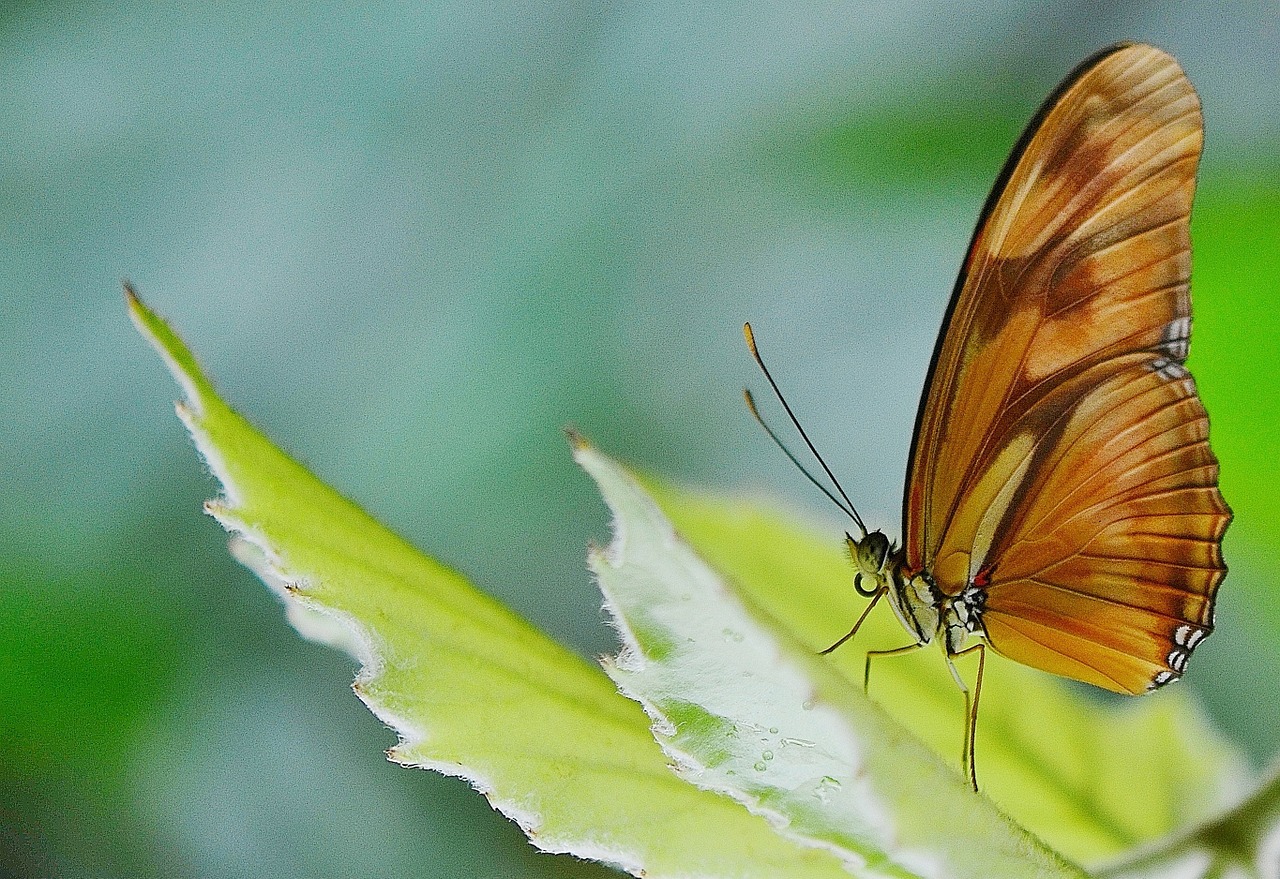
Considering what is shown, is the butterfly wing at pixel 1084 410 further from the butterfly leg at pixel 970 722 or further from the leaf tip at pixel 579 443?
the leaf tip at pixel 579 443

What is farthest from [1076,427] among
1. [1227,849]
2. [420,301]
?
[420,301]

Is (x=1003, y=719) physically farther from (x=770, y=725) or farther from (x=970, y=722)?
(x=770, y=725)

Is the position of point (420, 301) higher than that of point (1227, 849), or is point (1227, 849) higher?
point (420, 301)

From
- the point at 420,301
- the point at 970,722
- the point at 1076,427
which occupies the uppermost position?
the point at 420,301

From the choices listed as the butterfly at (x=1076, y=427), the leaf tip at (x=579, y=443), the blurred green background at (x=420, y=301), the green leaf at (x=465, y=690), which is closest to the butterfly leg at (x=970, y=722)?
the butterfly at (x=1076, y=427)

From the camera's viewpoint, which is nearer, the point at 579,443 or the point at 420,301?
the point at 579,443

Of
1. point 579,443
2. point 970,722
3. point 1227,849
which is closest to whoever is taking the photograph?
point 579,443

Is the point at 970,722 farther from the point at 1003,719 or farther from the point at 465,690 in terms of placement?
the point at 465,690

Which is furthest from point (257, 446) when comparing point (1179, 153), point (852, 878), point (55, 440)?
point (55, 440)

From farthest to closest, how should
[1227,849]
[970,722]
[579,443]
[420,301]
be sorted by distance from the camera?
[420,301] < [970,722] < [1227,849] < [579,443]
